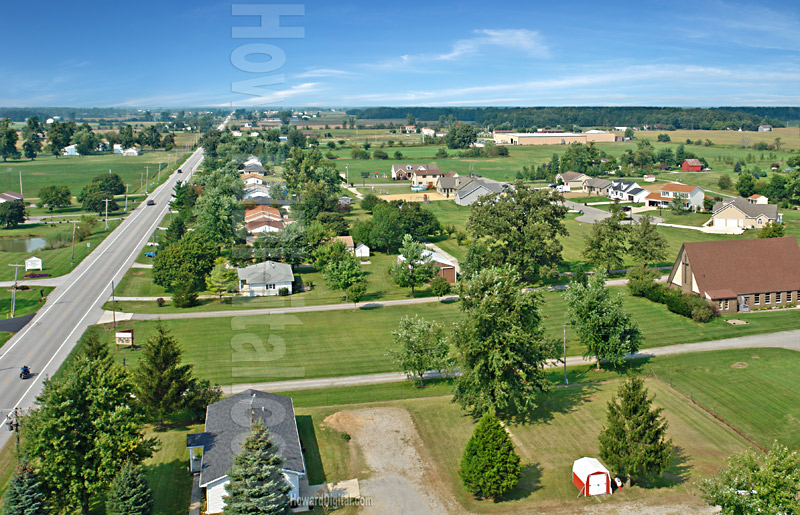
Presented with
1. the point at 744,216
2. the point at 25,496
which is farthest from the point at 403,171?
the point at 25,496

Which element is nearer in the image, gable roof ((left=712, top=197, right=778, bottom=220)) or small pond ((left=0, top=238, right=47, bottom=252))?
small pond ((left=0, top=238, right=47, bottom=252))

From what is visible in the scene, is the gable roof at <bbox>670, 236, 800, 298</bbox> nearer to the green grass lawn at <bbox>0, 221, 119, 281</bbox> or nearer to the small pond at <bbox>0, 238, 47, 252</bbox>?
the green grass lawn at <bbox>0, 221, 119, 281</bbox>

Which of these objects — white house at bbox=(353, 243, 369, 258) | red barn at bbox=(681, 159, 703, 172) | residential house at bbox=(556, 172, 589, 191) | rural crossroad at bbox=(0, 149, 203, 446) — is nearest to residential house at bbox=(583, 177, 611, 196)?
residential house at bbox=(556, 172, 589, 191)

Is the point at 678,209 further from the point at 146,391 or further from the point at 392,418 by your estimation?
the point at 146,391

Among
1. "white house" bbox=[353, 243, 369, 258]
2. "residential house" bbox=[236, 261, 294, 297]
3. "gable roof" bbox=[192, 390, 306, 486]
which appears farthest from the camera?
"white house" bbox=[353, 243, 369, 258]

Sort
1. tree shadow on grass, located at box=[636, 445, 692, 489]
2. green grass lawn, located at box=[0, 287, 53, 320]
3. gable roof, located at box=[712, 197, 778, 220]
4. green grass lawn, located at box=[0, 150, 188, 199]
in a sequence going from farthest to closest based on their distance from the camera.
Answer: green grass lawn, located at box=[0, 150, 188, 199] → gable roof, located at box=[712, 197, 778, 220] → green grass lawn, located at box=[0, 287, 53, 320] → tree shadow on grass, located at box=[636, 445, 692, 489]

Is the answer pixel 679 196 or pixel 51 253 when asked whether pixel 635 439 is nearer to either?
pixel 51 253
